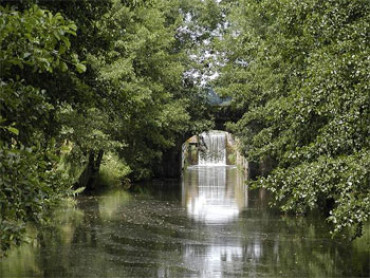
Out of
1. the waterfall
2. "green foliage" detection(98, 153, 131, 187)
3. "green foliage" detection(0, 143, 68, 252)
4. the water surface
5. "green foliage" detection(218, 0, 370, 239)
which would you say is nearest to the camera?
"green foliage" detection(0, 143, 68, 252)

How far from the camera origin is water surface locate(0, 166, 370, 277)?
12680mm

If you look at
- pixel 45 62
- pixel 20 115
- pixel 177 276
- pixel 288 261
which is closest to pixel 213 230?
pixel 288 261

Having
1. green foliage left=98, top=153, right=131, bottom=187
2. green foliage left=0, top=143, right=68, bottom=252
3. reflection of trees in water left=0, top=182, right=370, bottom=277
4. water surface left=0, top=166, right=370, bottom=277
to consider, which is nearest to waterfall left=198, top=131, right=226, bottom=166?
green foliage left=98, top=153, right=131, bottom=187

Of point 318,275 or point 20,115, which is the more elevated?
point 20,115

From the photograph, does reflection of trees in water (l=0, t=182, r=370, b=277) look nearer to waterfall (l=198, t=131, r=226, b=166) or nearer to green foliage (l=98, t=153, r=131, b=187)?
green foliage (l=98, t=153, r=131, b=187)

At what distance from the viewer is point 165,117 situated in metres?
32.8

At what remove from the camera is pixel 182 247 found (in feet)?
50.7

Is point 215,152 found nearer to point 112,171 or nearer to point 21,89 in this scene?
point 112,171

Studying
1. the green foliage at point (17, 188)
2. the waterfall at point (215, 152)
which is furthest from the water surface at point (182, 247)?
the waterfall at point (215, 152)

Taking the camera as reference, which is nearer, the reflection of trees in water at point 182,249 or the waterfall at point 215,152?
the reflection of trees in water at point 182,249

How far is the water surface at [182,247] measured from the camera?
12.7 metres

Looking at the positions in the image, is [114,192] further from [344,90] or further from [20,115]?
[20,115]

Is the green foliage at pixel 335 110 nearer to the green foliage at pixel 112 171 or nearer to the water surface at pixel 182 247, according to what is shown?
the water surface at pixel 182 247

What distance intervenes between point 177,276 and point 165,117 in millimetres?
20926
